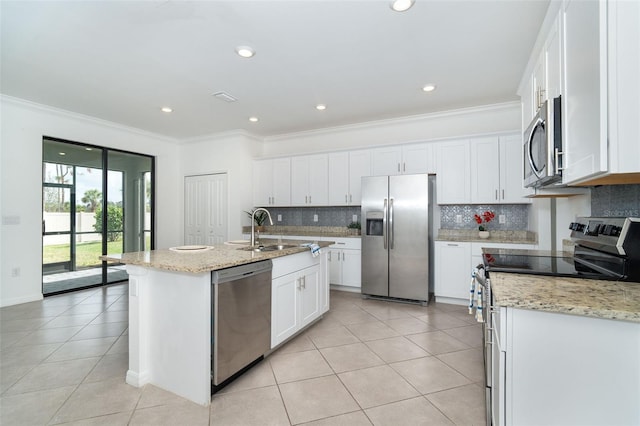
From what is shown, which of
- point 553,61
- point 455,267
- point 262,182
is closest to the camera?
point 553,61

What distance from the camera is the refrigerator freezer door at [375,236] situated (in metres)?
4.09

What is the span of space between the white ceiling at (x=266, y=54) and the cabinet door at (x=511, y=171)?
0.62 meters

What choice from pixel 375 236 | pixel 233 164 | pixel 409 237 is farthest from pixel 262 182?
pixel 409 237

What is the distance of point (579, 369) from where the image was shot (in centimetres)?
105

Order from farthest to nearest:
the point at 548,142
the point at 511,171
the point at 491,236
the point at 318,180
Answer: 1. the point at 318,180
2. the point at 491,236
3. the point at 511,171
4. the point at 548,142

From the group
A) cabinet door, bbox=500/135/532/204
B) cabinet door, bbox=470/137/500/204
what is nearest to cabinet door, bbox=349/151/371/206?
cabinet door, bbox=470/137/500/204

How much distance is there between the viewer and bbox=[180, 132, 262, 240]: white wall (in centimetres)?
536

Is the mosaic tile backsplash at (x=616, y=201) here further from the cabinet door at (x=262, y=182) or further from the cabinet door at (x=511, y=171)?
the cabinet door at (x=262, y=182)

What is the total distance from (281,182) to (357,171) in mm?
1455

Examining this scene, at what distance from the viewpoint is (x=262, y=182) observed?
5.54 meters

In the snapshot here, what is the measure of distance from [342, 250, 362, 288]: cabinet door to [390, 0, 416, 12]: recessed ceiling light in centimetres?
307

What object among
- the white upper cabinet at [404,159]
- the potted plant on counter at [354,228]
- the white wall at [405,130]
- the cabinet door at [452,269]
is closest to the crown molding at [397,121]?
the white wall at [405,130]

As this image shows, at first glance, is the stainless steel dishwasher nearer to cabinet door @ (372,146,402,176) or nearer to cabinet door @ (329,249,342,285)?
cabinet door @ (329,249,342,285)

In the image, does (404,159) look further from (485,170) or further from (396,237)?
(396,237)
